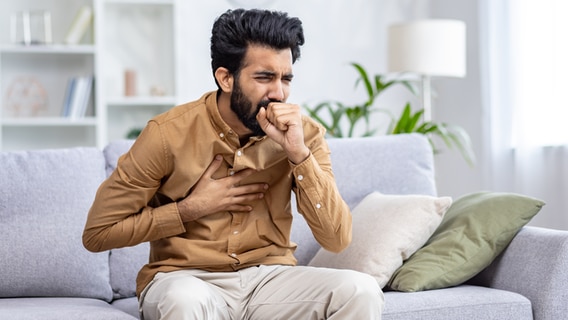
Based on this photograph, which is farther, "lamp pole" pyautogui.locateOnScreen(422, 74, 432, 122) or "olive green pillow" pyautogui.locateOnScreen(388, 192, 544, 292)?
"lamp pole" pyautogui.locateOnScreen(422, 74, 432, 122)

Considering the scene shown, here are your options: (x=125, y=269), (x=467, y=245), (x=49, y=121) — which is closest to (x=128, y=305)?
(x=125, y=269)

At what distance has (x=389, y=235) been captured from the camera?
2.42m

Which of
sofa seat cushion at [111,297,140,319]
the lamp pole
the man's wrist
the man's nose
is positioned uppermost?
the man's nose

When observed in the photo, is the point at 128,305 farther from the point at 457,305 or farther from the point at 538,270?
the point at 538,270

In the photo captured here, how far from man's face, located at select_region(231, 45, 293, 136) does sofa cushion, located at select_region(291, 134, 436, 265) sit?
74 cm

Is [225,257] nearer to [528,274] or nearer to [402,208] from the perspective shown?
[402,208]

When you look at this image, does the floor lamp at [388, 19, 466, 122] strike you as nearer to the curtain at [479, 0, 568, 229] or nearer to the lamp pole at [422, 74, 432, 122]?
the lamp pole at [422, 74, 432, 122]

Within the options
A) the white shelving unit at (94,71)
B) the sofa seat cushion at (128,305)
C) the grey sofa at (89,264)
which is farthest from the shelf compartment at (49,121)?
the sofa seat cushion at (128,305)

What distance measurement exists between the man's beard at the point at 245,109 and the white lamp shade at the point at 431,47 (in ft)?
7.13

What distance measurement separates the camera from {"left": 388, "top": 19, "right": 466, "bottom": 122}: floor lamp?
13.2 feet

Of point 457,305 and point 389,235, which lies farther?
point 389,235

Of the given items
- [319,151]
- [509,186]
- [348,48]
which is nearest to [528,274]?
[319,151]

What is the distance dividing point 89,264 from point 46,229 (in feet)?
0.52

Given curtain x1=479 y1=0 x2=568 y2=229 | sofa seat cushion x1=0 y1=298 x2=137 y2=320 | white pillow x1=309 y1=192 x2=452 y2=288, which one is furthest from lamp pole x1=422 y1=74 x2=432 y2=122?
sofa seat cushion x1=0 y1=298 x2=137 y2=320
